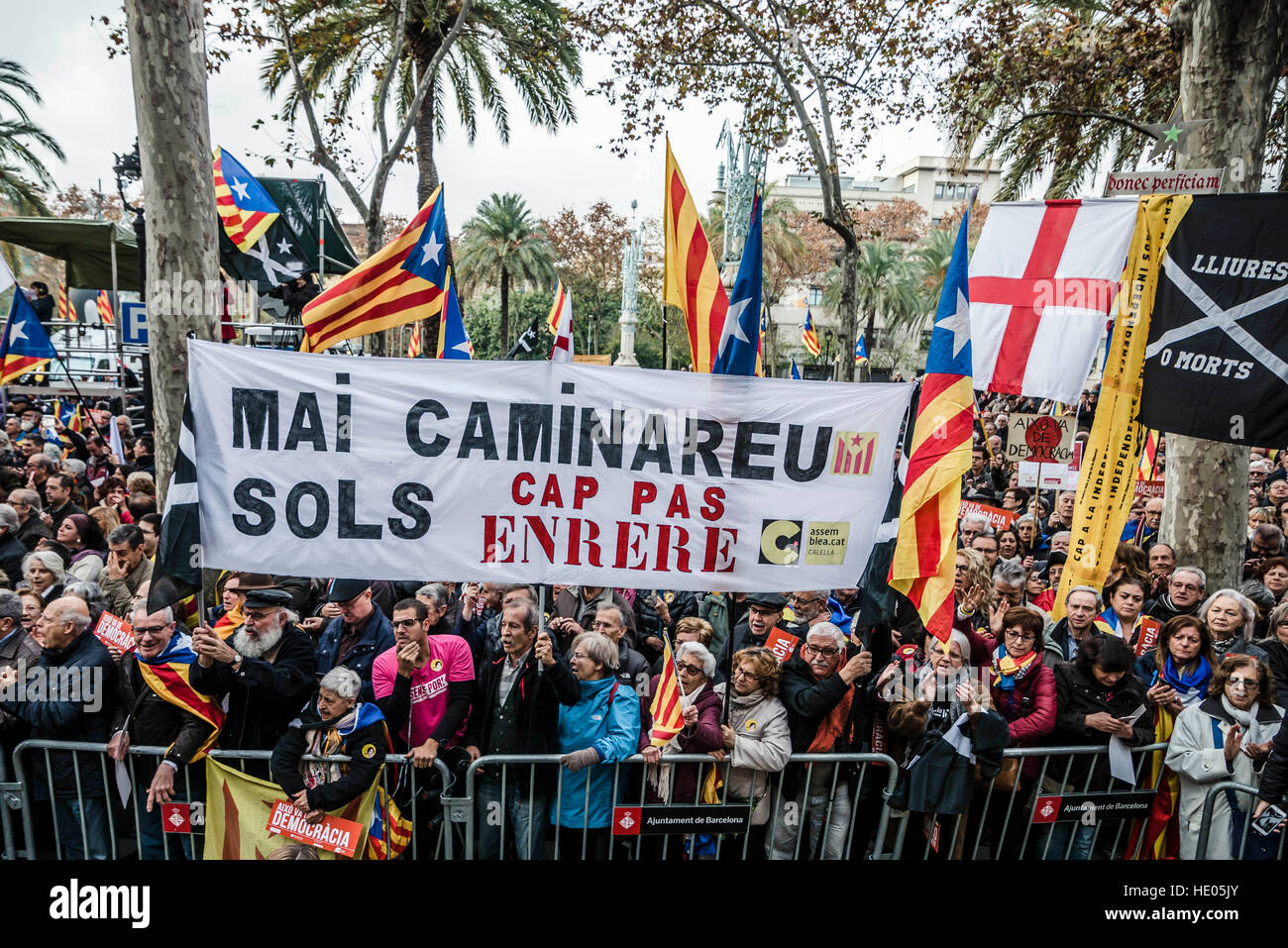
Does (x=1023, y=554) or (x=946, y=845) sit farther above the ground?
(x=1023, y=554)

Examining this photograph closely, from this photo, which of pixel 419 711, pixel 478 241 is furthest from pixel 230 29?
pixel 478 241

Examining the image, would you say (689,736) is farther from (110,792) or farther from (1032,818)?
(110,792)

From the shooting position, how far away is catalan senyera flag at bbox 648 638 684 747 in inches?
171

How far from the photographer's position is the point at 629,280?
35188 millimetres

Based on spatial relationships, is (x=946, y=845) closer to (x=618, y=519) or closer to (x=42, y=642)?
(x=618, y=519)

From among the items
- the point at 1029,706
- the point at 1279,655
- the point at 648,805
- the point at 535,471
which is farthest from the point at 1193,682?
the point at 535,471

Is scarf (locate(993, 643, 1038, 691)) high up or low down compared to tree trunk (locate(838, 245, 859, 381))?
down

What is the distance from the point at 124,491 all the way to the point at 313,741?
21.2ft

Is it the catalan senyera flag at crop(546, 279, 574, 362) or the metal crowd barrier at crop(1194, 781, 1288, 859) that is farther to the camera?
the catalan senyera flag at crop(546, 279, 574, 362)

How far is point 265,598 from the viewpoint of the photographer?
4680mm

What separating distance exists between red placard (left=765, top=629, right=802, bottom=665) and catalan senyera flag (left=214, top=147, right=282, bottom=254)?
20.1 feet

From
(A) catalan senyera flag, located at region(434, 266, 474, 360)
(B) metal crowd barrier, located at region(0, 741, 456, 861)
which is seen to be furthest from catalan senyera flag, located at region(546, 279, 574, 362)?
(B) metal crowd barrier, located at region(0, 741, 456, 861)

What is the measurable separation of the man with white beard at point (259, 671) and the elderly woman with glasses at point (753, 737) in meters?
2.18

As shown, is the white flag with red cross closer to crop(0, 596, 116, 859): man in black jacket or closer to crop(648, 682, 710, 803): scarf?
crop(648, 682, 710, 803): scarf
